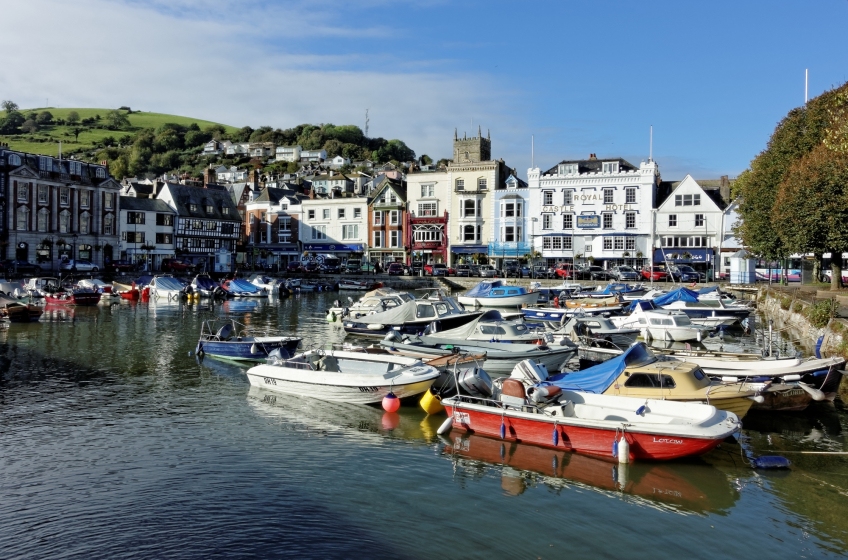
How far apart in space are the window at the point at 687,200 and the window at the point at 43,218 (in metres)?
76.7

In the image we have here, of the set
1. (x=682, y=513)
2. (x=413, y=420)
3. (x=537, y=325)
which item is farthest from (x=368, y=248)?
(x=682, y=513)

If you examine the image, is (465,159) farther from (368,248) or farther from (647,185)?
(647,185)

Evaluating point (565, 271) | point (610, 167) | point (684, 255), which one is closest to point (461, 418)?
point (565, 271)

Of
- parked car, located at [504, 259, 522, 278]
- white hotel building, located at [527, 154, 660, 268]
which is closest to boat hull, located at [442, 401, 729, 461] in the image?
parked car, located at [504, 259, 522, 278]

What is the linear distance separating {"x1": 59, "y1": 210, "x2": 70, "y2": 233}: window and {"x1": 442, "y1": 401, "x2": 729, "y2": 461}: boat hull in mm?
81116

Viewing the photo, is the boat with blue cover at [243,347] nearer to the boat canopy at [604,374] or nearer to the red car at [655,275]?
the boat canopy at [604,374]

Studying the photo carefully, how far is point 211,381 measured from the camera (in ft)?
89.9

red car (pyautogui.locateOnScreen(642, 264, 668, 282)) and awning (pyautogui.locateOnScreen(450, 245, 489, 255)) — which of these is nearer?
red car (pyautogui.locateOnScreen(642, 264, 668, 282))

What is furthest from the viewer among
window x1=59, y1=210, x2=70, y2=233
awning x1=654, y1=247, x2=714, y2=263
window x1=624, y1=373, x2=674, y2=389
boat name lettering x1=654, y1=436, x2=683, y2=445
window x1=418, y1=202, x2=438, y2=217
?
window x1=418, y1=202, x2=438, y2=217

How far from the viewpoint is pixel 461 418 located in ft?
64.0

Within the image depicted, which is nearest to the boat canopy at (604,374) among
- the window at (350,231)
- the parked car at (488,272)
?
the parked car at (488,272)

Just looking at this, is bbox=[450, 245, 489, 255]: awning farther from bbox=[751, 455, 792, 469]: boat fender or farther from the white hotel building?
bbox=[751, 455, 792, 469]: boat fender

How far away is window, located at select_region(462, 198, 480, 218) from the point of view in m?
89.7

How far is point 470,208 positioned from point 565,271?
19386mm
